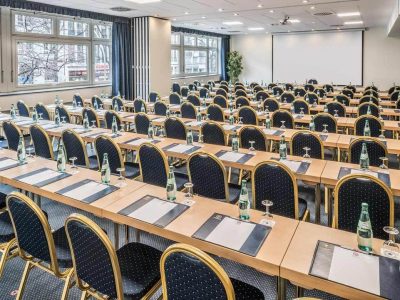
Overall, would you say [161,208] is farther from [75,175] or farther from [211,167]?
[75,175]

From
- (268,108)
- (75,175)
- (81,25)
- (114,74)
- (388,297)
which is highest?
(81,25)

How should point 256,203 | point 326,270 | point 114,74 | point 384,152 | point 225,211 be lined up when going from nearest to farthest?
point 326,270 → point 225,211 → point 256,203 → point 384,152 → point 114,74

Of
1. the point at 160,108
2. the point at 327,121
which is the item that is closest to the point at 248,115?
the point at 327,121

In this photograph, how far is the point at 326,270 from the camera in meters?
2.12

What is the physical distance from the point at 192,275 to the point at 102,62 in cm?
1257

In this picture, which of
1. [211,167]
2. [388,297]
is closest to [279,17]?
[211,167]

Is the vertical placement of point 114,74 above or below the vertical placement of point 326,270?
above

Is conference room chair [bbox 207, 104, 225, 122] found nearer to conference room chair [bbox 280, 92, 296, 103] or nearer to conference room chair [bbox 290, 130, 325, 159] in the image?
conference room chair [bbox 290, 130, 325, 159]

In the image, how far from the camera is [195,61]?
20.3 metres

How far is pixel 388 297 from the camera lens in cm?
188

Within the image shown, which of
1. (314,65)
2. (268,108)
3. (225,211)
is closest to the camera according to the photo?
(225,211)

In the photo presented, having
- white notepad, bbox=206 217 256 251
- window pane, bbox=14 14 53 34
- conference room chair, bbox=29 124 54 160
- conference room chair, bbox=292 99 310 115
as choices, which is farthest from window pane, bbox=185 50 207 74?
white notepad, bbox=206 217 256 251

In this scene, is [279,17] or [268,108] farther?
[279,17]

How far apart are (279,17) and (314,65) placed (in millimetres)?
7192
